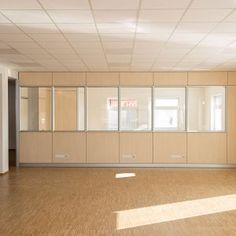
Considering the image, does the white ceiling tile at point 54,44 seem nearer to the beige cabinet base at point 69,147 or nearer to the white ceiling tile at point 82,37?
the white ceiling tile at point 82,37

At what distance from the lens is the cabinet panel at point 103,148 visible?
11.2m

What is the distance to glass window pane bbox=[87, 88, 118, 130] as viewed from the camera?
1134 centimetres

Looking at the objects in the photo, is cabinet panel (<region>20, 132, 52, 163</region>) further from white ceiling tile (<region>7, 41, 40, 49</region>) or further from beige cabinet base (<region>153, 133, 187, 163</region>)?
white ceiling tile (<region>7, 41, 40, 49</region>)

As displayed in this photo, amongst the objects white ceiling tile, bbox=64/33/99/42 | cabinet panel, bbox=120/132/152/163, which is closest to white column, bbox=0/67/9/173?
cabinet panel, bbox=120/132/152/163

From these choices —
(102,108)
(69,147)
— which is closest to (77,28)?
(102,108)

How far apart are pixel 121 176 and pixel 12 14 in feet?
18.2

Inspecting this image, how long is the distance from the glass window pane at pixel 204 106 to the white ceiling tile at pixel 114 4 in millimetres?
6885

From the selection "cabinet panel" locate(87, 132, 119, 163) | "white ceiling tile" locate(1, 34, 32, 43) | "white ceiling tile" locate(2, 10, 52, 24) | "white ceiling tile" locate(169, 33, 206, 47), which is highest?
"white ceiling tile" locate(2, 10, 52, 24)

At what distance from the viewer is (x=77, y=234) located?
15.8 ft

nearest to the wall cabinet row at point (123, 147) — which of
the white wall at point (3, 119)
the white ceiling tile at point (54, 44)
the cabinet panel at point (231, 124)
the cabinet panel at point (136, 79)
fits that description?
the cabinet panel at point (231, 124)

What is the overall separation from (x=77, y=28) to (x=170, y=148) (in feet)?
20.3

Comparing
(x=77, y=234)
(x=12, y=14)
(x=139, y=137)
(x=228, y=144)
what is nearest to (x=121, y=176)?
(x=139, y=137)

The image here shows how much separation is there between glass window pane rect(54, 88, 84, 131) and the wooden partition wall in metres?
0.22

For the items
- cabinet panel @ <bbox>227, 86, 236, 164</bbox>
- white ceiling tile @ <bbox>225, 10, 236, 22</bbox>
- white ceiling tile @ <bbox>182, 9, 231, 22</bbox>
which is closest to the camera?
white ceiling tile @ <bbox>182, 9, 231, 22</bbox>
